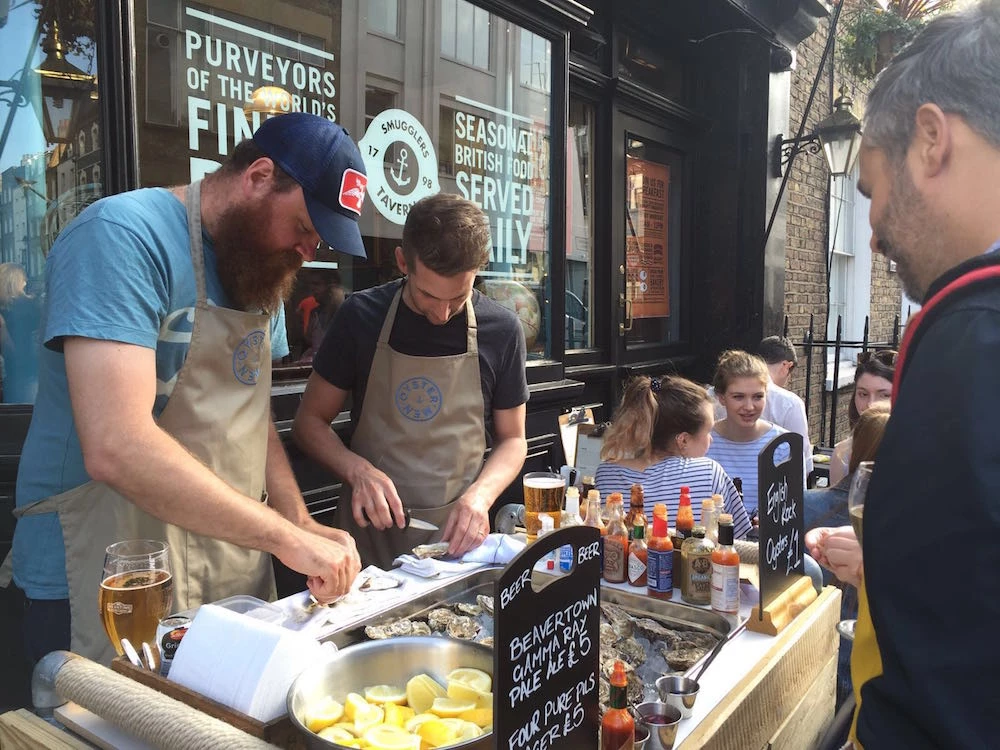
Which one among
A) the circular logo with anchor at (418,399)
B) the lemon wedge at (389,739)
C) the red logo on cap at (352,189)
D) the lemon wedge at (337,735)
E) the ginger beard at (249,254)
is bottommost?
the lemon wedge at (389,739)

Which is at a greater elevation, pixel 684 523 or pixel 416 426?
pixel 416 426

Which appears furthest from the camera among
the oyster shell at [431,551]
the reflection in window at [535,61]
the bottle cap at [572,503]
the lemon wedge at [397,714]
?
the reflection in window at [535,61]

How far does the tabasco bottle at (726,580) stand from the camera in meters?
1.68

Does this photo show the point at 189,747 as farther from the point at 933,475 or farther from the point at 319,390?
the point at 319,390

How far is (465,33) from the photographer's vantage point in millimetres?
3977

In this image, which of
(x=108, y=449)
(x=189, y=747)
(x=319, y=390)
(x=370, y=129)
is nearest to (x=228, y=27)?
(x=370, y=129)

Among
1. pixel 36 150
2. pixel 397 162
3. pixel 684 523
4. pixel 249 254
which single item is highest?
pixel 397 162

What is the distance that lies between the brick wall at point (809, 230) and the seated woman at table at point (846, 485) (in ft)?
14.3

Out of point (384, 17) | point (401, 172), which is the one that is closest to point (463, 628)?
point (401, 172)

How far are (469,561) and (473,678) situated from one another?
2.30 feet

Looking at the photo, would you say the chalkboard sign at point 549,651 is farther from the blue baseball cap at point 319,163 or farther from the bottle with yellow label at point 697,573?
the blue baseball cap at point 319,163

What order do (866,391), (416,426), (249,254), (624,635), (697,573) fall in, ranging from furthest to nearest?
(866,391)
(416,426)
(249,254)
(697,573)
(624,635)

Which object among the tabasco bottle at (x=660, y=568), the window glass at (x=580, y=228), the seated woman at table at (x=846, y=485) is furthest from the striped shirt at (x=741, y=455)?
the tabasco bottle at (x=660, y=568)

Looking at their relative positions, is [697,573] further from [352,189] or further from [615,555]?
[352,189]
